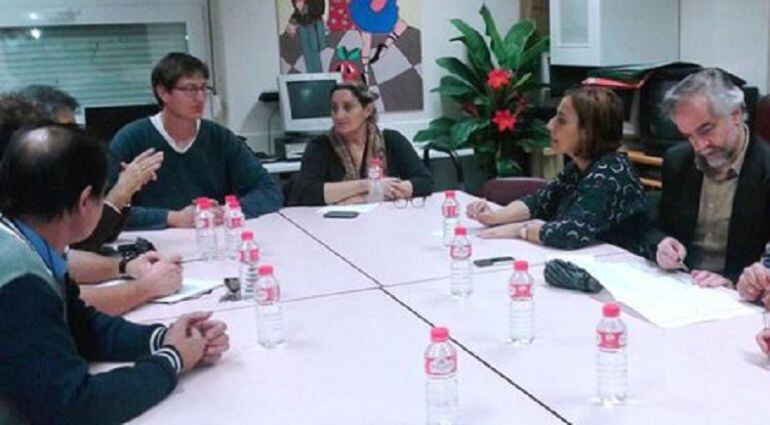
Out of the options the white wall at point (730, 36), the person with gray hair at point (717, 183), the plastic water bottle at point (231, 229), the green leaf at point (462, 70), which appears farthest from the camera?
the green leaf at point (462, 70)

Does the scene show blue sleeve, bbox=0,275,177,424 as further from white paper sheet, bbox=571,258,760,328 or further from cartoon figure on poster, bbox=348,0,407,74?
cartoon figure on poster, bbox=348,0,407,74

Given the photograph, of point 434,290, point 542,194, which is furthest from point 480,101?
point 434,290

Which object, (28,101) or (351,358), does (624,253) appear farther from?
(28,101)

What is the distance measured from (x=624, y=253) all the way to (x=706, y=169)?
37 centimetres

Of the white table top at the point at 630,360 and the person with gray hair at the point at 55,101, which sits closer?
the white table top at the point at 630,360

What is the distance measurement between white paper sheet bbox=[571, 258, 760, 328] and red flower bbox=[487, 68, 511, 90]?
3.17m

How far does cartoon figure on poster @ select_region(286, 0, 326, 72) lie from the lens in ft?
17.8

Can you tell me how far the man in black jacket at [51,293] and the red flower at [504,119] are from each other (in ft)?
13.4

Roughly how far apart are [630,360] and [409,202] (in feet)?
6.39

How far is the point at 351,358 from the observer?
1.74 metres

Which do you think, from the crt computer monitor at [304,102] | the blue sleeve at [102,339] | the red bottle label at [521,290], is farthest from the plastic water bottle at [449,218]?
the crt computer monitor at [304,102]

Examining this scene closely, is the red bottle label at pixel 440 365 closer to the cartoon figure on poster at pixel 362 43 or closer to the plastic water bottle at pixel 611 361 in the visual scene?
the plastic water bottle at pixel 611 361

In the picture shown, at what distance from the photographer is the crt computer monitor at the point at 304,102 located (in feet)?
17.2

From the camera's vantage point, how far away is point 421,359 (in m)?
1.71
